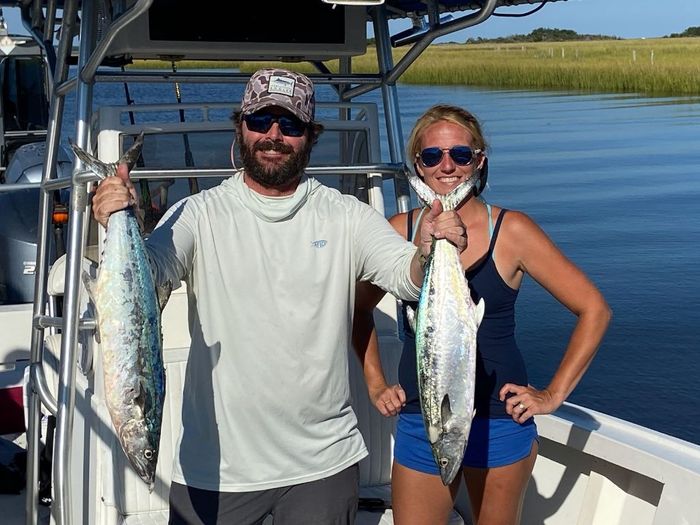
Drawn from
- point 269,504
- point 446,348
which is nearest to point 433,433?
point 446,348

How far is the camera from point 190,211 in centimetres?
263

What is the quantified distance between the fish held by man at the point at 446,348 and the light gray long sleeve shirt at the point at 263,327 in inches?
4.3

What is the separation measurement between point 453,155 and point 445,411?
770mm

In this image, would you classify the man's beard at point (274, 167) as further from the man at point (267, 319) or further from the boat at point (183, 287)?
the boat at point (183, 287)

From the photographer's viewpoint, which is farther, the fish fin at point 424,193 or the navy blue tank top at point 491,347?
the navy blue tank top at point 491,347

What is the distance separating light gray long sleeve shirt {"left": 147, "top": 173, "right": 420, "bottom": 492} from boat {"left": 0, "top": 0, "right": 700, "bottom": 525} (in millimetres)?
784

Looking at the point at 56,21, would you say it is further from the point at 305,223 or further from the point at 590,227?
the point at 590,227

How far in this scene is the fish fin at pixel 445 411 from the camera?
2574 millimetres

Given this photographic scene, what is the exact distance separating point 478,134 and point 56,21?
2400 millimetres

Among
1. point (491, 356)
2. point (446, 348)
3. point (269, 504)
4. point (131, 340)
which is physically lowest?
point (269, 504)

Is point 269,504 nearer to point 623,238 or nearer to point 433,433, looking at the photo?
point 433,433

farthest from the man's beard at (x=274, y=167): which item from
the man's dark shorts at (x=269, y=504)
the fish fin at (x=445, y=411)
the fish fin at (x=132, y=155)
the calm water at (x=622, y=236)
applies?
the calm water at (x=622, y=236)

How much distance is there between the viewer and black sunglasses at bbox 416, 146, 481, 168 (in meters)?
2.88

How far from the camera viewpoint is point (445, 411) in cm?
258
